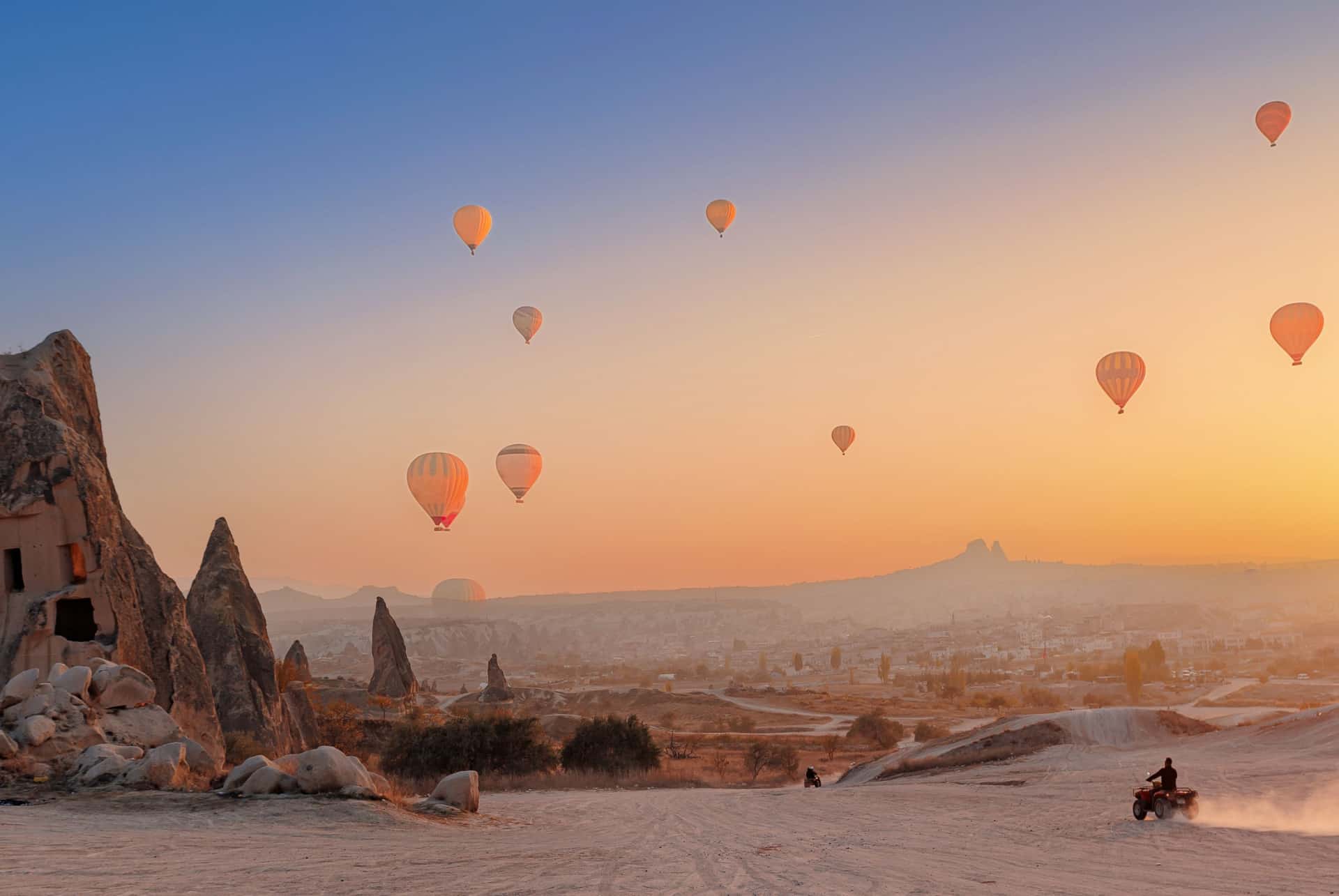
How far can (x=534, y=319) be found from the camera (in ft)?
183

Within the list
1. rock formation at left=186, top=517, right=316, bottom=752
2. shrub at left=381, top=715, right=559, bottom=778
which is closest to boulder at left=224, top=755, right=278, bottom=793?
rock formation at left=186, top=517, right=316, bottom=752

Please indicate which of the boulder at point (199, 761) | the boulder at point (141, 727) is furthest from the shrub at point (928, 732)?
the boulder at point (199, 761)

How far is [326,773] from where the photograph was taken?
1689cm

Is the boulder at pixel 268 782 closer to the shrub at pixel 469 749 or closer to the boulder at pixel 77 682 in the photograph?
the boulder at pixel 77 682

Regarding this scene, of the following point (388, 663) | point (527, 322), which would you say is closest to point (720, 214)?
point (527, 322)

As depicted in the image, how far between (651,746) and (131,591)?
1951 cm

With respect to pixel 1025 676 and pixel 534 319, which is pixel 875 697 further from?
pixel 534 319

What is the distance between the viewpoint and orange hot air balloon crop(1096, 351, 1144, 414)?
47.8m

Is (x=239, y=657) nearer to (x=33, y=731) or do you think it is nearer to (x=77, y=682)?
(x=77, y=682)

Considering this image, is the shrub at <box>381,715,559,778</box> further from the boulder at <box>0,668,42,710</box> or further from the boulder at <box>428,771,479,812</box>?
the boulder at <box>0,668,42,710</box>

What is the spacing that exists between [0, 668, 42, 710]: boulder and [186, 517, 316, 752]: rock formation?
1129cm

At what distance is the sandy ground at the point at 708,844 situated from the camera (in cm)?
1163

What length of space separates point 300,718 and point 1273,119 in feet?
155

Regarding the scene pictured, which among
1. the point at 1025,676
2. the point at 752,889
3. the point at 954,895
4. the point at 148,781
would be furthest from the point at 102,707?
the point at 1025,676
